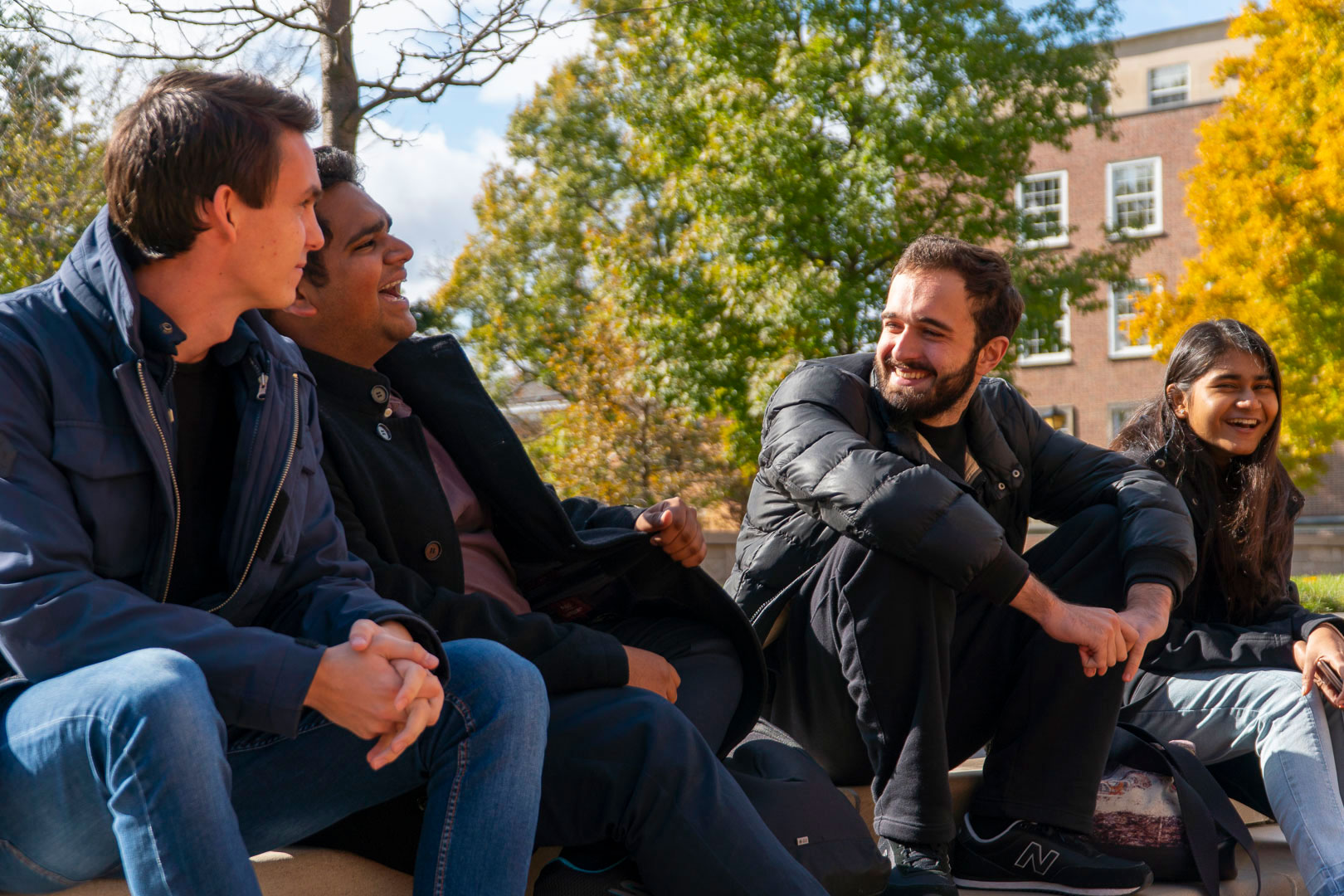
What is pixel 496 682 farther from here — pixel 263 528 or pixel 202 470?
pixel 202 470

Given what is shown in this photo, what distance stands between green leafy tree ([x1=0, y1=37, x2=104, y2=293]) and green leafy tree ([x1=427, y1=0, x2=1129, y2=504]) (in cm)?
741

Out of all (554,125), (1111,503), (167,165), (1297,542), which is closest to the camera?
(167,165)

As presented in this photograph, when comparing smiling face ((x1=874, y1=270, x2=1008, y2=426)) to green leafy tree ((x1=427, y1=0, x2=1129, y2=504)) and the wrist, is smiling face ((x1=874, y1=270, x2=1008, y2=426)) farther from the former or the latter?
green leafy tree ((x1=427, y1=0, x2=1129, y2=504))

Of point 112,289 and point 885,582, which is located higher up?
point 112,289

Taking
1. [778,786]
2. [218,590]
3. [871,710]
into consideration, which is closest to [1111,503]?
[871,710]

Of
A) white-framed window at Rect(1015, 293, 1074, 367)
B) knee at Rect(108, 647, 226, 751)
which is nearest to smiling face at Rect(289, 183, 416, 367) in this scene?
knee at Rect(108, 647, 226, 751)

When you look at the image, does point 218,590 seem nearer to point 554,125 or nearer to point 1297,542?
point 1297,542

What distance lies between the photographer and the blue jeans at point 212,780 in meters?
1.69

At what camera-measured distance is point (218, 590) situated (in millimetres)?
2203

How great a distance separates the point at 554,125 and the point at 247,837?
25.7 metres

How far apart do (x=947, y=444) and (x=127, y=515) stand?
233cm

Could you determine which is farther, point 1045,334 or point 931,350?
point 1045,334

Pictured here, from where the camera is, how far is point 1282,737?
341 cm

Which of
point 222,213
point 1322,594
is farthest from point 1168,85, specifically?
point 222,213
